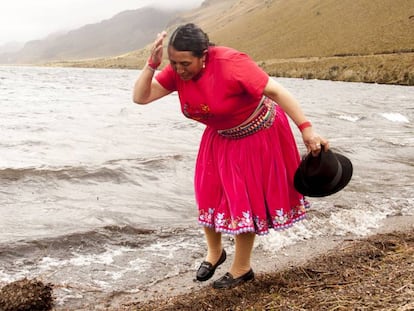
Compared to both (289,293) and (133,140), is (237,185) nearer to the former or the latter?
(289,293)

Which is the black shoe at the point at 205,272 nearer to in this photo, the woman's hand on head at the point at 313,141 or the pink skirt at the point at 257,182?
the pink skirt at the point at 257,182

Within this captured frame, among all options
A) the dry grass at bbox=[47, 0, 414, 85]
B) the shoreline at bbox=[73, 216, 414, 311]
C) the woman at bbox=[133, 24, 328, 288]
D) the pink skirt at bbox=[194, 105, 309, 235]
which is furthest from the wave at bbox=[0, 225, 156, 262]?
the dry grass at bbox=[47, 0, 414, 85]

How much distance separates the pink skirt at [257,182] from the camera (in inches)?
140

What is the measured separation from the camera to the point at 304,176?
341 centimetres

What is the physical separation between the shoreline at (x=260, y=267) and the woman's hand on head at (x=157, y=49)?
5.89 feet

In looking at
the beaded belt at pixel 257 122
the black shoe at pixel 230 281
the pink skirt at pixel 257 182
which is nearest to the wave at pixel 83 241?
the black shoe at pixel 230 281

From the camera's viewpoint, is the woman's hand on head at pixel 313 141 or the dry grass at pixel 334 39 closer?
the woman's hand on head at pixel 313 141

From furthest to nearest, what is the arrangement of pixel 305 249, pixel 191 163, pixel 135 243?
pixel 191 163 < pixel 135 243 < pixel 305 249

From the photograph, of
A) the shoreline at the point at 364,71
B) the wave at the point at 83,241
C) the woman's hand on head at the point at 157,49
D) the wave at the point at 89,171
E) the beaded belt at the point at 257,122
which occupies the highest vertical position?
the woman's hand on head at the point at 157,49

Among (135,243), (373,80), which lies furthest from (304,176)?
(373,80)

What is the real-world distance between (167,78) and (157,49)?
0.25 metres

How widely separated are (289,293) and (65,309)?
174 cm

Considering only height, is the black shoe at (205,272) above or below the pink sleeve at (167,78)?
below

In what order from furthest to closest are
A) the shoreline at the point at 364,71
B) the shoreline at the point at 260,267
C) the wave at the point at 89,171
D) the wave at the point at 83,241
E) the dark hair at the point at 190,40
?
the shoreline at the point at 364,71 → the wave at the point at 89,171 → the wave at the point at 83,241 → the shoreline at the point at 260,267 → the dark hair at the point at 190,40
